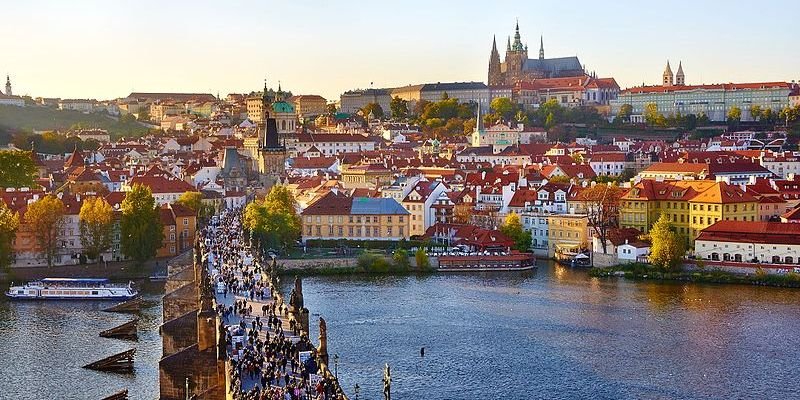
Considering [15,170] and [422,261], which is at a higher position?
[15,170]

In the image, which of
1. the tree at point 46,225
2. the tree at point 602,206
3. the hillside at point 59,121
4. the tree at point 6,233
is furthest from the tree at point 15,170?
the hillside at point 59,121

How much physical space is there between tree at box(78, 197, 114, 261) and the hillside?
63.2 m

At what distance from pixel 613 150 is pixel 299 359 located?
54842mm

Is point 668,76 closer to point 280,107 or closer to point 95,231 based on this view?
point 280,107

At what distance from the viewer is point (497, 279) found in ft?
124

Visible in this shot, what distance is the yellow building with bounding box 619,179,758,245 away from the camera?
138 feet

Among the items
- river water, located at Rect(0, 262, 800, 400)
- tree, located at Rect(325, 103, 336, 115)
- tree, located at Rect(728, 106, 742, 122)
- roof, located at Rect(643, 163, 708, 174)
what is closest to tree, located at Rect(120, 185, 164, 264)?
river water, located at Rect(0, 262, 800, 400)

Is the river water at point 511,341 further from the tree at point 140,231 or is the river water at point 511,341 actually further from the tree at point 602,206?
the tree at point 602,206

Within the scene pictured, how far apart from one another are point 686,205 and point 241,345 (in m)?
26.4

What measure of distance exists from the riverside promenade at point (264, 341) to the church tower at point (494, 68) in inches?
3613

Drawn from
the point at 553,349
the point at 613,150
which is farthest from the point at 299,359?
the point at 613,150

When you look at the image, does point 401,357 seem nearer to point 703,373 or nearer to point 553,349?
point 553,349

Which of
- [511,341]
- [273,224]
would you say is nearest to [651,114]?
[273,224]

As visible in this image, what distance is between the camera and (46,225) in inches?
1523
